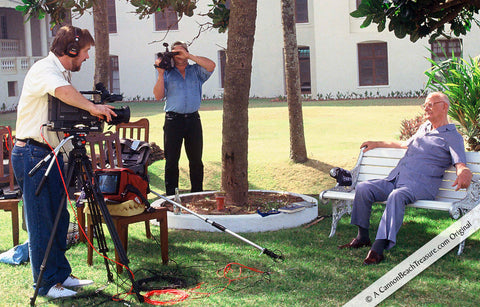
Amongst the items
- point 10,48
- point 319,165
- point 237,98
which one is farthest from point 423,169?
point 10,48

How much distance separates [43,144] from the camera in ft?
15.8

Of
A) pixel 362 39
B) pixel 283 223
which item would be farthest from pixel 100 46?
pixel 362 39

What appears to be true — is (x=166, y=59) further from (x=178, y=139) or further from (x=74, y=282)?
(x=74, y=282)

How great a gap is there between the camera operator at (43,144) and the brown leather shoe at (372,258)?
2260mm

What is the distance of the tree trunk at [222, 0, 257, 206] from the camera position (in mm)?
7383

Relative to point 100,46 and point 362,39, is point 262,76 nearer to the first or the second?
point 362,39

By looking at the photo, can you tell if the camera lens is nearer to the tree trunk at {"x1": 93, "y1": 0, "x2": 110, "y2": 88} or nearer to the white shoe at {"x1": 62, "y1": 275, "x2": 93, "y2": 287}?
the white shoe at {"x1": 62, "y1": 275, "x2": 93, "y2": 287}

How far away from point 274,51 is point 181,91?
76.1 feet

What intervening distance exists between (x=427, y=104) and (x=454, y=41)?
24.2 meters

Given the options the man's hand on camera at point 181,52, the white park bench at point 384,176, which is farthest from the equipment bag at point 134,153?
the white park bench at point 384,176

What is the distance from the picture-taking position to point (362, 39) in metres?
28.9

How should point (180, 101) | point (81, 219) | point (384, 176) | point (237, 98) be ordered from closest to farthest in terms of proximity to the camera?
point (81, 219) → point (384, 176) → point (237, 98) → point (180, 101)

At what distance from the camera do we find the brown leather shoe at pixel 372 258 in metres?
5.51

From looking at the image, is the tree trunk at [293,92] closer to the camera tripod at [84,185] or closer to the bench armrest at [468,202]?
the bench armrest at [468,202]
